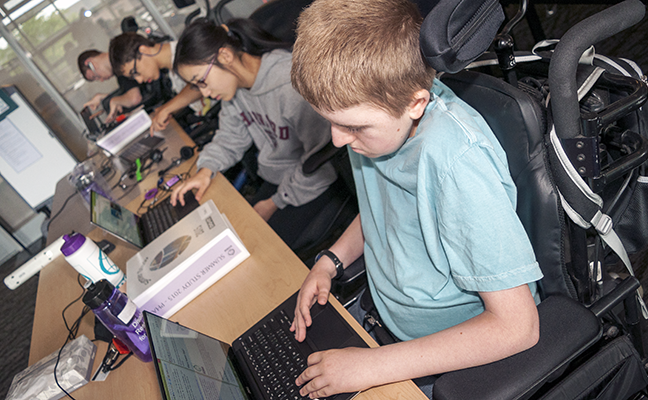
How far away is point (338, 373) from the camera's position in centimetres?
70

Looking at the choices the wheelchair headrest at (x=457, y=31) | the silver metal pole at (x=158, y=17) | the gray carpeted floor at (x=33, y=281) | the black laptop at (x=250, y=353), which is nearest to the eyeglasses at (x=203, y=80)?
the black laptop at (x=250, y=353)

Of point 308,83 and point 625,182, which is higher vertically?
point 308,83

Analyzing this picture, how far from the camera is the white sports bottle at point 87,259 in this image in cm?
109

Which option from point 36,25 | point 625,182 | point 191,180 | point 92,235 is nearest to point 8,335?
point 92,235

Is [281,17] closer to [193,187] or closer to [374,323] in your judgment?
[193,187]

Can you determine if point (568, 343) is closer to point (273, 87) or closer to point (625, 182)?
point (625, 182)

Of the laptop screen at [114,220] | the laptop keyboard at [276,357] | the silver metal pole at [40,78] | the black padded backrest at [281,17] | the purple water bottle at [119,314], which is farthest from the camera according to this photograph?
the silver metal pole at [40,78]

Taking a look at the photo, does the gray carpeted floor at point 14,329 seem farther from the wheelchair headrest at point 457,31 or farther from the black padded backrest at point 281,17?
the wheelchair headrest at point 457,31

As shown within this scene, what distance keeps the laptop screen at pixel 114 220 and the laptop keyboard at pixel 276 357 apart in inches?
25.8

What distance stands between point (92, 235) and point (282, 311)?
101 cm

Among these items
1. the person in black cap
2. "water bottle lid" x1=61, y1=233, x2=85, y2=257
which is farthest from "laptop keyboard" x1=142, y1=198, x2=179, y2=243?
the person in black cap

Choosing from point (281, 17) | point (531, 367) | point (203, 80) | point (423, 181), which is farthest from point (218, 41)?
point (531, 367)

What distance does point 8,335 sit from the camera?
2674 mm

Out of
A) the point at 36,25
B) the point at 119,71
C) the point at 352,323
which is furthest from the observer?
the point at 36,25
